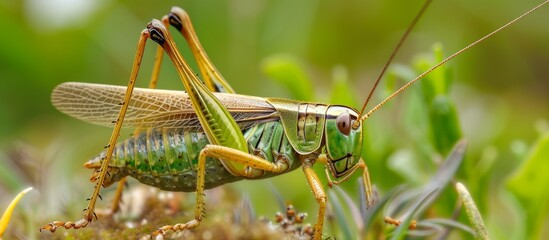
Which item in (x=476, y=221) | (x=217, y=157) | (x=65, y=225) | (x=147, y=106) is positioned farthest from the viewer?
(x=147, y=106)

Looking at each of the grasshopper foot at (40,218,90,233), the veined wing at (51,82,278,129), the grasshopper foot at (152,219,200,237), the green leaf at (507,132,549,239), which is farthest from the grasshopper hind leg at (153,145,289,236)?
the green leaf at (507,132,549,239)

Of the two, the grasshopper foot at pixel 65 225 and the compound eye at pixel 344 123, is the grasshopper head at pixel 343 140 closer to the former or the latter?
the compound eye at pixel 344 123

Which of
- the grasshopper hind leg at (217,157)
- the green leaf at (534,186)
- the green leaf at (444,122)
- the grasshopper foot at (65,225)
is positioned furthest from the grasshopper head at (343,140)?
the grasshopper foot at (65,225)

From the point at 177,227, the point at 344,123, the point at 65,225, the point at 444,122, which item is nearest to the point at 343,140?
the point at 344,123

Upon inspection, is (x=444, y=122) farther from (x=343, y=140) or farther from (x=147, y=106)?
(x=147, y=106)

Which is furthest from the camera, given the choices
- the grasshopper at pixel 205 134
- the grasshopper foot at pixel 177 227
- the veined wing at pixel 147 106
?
the veined wing at pixel 147 106

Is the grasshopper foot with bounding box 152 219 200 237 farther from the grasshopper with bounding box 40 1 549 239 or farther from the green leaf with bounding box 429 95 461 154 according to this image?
the green leaf with bounding box 429 95 461 154
